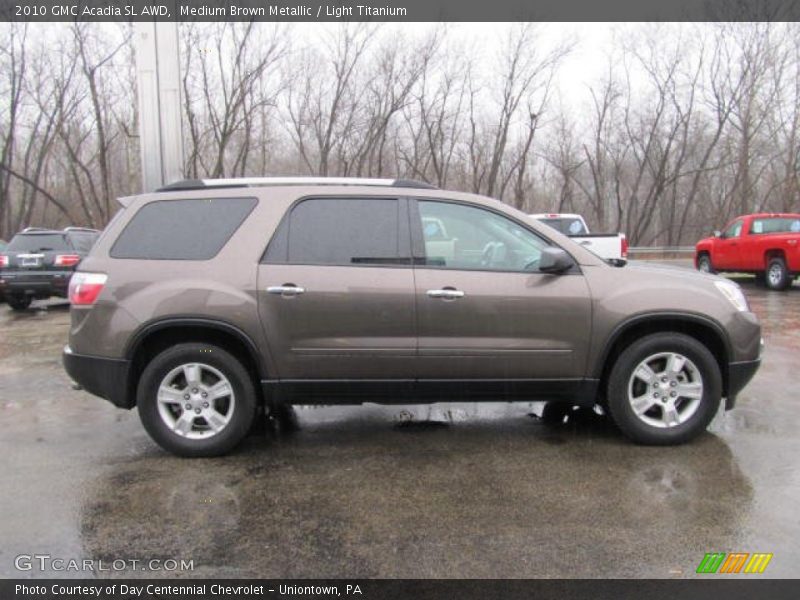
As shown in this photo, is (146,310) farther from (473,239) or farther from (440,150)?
(440,150)

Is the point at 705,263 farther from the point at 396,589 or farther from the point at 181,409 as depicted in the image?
→ the point at 396,589

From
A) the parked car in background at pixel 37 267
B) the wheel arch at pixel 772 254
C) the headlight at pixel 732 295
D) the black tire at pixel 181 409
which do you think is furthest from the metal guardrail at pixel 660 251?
the black tire at pixel 181 409

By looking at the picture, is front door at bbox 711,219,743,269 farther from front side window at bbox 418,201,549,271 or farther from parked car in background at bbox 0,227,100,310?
parked car in background at bbox 0,227,100,310

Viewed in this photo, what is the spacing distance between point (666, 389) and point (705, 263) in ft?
49.6

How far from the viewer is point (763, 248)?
14.6 metres

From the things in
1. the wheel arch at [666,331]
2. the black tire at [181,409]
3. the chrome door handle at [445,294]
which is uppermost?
the chrome door handle at [445,294]

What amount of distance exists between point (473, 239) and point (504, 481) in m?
1.63

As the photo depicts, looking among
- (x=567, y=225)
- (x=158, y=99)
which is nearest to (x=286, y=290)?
(x=158, y=99)

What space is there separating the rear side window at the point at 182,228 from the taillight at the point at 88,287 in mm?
184

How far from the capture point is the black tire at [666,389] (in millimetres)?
4156

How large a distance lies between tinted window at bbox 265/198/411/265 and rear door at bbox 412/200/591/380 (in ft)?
0.58

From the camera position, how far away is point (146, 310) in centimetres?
397

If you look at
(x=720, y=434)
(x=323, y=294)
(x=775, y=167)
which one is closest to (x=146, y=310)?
(x=323, y=294)

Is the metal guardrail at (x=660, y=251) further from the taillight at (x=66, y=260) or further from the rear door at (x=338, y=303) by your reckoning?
the rear door at (x=338, y=303)
